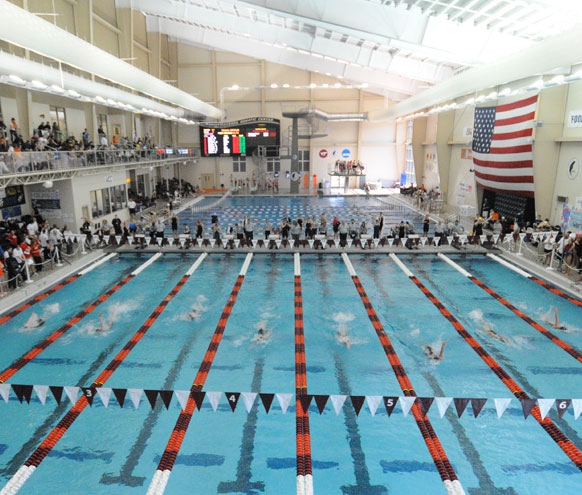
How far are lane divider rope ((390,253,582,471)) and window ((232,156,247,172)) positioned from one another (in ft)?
82.8

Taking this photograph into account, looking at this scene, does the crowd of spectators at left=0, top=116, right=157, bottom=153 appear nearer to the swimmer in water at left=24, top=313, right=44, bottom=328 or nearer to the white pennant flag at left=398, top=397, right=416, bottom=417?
the swimmer in water at left=24, top=313, right=44, bottom=328

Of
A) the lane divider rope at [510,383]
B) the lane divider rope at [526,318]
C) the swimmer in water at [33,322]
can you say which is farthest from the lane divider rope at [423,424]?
the swimmer in water at [33,322]

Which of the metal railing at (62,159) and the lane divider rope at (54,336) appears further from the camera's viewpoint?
the metal railing at (62,159)

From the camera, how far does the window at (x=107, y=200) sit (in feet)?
56.3

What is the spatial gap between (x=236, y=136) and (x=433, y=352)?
24.2 metres

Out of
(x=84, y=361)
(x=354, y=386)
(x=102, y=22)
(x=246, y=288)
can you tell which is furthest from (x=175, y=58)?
(x=354, y=386)

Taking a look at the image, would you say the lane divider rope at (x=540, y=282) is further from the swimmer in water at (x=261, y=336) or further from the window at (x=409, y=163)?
the window at (x=409, y=163)

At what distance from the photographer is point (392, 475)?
5152mm

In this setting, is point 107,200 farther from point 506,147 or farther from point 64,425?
point 506,147

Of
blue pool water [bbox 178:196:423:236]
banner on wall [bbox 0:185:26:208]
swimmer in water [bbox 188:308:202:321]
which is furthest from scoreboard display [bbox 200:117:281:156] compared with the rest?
swimmer in water [bbox 188:308:202:321]

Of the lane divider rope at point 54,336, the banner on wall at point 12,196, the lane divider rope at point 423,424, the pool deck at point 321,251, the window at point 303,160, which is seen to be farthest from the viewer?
the window at point 303,160

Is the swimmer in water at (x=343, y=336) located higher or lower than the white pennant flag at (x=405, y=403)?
lower

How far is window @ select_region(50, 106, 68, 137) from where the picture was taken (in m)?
17.5

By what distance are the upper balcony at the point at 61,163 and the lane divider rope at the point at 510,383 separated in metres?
12.0
